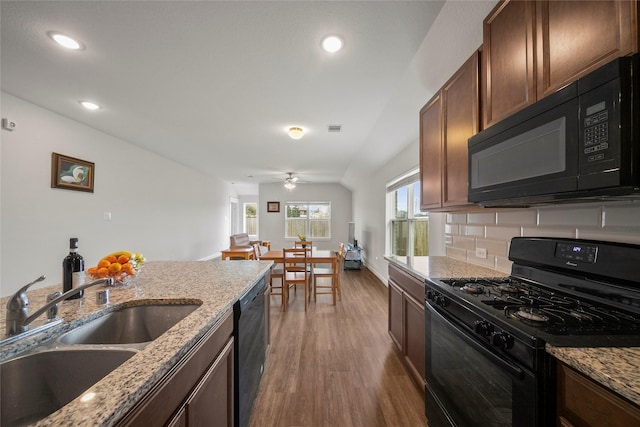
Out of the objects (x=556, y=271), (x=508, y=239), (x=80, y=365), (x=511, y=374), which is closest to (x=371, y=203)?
(x=508, y=239)

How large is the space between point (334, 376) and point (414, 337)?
741mm

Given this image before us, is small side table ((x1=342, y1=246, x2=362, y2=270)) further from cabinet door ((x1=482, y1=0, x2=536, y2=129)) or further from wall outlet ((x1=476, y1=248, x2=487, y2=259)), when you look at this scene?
cabinet door ((x1=482, y1=0, x2=536, y2=129))

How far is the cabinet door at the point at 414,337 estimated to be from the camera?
1.74 metres

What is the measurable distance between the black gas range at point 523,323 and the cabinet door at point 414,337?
0.24m

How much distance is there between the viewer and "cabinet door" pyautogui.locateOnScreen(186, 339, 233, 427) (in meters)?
0.86

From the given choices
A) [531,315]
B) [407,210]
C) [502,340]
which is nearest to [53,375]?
[502,340]

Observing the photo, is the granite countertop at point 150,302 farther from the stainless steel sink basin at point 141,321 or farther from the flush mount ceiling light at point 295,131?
the flush mount ceiling light at point 295,131

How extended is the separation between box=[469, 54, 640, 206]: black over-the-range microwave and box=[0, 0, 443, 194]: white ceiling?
98cm

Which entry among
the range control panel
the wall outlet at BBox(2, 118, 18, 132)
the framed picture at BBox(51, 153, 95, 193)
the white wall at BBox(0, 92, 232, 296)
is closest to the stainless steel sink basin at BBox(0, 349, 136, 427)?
the range control panel

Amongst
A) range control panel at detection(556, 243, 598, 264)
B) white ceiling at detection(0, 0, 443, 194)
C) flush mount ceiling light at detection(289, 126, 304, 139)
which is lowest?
range control panel at detection(556, 243, 598, 264)

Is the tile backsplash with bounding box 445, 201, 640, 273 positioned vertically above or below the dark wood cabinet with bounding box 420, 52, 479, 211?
below

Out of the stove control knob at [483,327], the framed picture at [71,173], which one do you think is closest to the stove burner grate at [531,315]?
the stove control knob at [483,327]

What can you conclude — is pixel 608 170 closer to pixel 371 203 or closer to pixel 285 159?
pixel 285 159

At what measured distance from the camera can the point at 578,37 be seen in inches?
35.4
